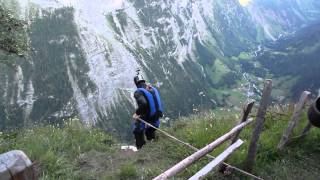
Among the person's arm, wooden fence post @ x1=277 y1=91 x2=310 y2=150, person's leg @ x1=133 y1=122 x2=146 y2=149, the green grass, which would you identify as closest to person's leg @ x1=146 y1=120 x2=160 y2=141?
person's leg @ x1=133 y1=122 x2=146 y2=149

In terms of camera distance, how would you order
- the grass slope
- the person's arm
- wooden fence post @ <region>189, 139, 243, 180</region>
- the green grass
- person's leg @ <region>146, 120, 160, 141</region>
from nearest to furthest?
wooden fence post @ <region>189, 139, 243, 180</region>
the grass slope
the green grass
the person's arm
person's leg @ <region>146, 120, 160, 141</region>

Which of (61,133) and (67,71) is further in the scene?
(67,71)

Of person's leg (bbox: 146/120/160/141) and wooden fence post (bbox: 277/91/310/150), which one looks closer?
wooden fence post (bbox: 277/91/310/150)

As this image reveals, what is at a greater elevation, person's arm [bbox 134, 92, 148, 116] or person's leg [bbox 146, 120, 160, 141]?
person's arm [bbox 134, 92, 148, 116]

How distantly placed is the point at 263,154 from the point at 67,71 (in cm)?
18240

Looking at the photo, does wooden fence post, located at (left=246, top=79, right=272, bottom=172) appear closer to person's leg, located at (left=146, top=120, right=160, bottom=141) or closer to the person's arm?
the person's arm

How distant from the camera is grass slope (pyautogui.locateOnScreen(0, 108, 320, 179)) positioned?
9.39 m

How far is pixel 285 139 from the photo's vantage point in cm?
1033

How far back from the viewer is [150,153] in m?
A: 11.5

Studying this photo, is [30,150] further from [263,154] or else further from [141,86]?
[263,154]

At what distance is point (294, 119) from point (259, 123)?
1635mm

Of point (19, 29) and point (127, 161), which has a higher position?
point (19, 29)

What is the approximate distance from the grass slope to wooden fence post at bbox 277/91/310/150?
0.25 meters

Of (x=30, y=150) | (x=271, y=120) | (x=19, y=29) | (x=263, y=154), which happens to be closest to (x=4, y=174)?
(x=30, y=150)
